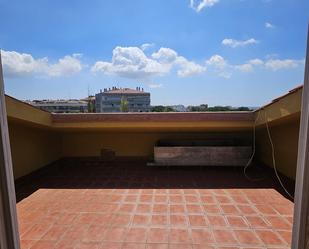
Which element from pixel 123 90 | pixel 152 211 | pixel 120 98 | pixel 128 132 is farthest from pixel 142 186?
pixel 123 90

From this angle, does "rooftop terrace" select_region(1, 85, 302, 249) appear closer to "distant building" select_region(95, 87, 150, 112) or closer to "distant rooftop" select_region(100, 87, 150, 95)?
"distant building" select_region(95, 87, 150, 112)

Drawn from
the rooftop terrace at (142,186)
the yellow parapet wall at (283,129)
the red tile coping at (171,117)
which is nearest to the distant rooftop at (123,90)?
the rooftop terrace at (142,186)

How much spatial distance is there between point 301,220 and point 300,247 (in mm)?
168

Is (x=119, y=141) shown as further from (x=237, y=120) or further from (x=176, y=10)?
(x=176, y=10)

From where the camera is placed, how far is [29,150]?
16.0 feet

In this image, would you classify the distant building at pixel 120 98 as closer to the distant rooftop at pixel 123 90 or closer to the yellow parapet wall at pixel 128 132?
the distant rooftop at pixel 123 90

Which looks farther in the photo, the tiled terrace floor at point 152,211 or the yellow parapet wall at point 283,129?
the yellow parapet wall at point 283,129

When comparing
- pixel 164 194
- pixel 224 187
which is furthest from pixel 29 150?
pixel 224 187

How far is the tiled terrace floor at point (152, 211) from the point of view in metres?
2.33

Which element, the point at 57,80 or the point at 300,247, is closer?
the point at 300,247

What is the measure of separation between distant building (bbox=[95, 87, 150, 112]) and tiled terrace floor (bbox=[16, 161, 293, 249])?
53330 millimetres

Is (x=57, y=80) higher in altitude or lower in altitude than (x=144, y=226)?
higher

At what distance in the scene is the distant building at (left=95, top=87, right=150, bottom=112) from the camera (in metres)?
58.6

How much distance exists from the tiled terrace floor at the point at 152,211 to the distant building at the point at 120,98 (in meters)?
53.3
